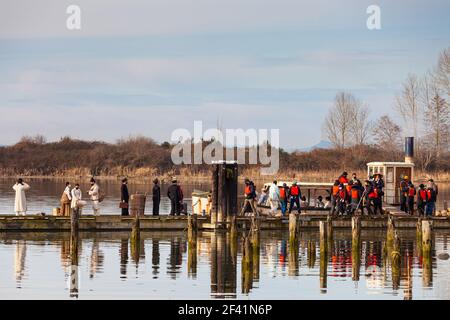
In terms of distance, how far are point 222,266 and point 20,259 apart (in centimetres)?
708

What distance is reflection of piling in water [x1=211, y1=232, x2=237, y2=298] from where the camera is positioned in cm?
3781

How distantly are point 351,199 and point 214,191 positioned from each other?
718 centimetres

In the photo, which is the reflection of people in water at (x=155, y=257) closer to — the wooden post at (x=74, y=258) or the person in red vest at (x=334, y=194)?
the wooden post at (x=74, y=258)

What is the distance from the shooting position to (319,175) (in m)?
110

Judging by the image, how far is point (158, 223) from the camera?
177 feet

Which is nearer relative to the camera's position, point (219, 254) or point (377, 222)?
point (219, 254)

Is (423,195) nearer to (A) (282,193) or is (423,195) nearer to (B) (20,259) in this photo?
(A) (282,193)

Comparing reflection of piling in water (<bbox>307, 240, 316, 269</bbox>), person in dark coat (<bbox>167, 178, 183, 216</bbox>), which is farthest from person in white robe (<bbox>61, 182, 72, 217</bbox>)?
reflection of piling in water (<bbox>307, 240, 316, 269</bbox>)

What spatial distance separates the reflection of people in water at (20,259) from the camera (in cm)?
4031

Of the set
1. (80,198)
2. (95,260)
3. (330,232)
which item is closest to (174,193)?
(80,198)
